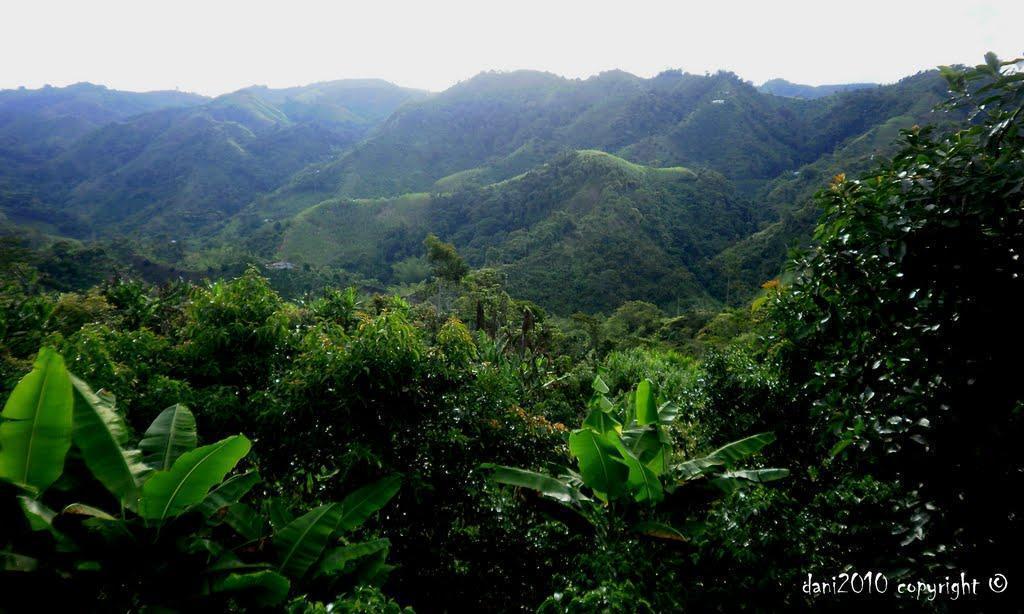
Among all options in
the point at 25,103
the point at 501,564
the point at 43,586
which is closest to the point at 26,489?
the point at 43,586

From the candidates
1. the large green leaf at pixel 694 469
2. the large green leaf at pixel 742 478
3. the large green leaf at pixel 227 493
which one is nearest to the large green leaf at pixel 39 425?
the large green leaf at pixel 227 493

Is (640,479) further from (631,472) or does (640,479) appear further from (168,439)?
(168,439)

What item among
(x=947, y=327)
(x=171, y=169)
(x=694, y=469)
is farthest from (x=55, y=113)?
(x=947, y=327)

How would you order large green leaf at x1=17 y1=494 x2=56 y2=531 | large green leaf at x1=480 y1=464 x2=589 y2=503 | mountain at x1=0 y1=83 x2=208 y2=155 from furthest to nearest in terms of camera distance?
mountain at x1=0 y1=83 x2=208 y2=155, large green leaf at x1=480 y1=464 x2=589 y2=503, large green leaf at x1=17 y1=494 x2=56 y2=531

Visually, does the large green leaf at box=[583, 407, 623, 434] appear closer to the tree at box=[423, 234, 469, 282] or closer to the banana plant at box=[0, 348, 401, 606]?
the banana plant at box=[0, 348, 401, 606]

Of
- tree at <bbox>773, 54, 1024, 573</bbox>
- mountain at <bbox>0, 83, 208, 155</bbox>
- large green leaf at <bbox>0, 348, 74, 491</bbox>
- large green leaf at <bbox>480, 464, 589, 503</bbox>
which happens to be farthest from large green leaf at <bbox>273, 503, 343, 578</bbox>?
mountain at <bbox>0, 83, 208, 155</bbox>

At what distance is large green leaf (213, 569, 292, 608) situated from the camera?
1.99 meters

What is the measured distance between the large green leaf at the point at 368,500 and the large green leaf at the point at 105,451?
0.99 m

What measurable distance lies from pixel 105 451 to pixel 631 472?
2850 millimetres

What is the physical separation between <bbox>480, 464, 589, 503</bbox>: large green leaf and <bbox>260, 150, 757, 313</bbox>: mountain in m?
50.1

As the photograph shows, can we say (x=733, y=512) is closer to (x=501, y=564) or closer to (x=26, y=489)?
(x=501, y=564)

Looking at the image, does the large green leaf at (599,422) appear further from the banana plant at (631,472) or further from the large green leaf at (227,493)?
the large green leaf at (227,493)

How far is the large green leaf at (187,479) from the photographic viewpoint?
2131 mm

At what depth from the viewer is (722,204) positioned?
72.6 metres
